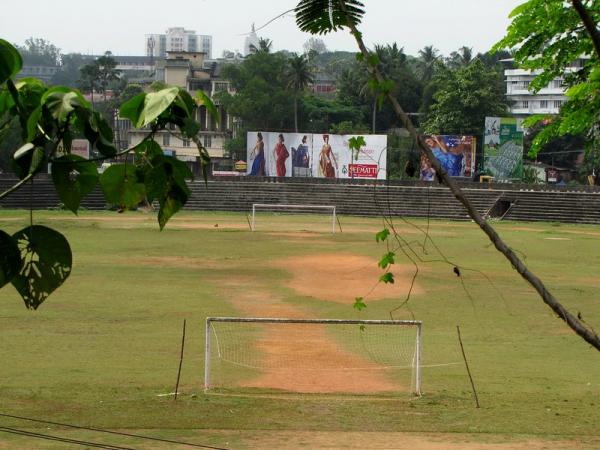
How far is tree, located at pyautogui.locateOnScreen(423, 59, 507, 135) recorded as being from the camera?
79.4 meters

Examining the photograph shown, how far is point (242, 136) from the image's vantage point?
89.5 meters

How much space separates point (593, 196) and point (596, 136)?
2252 inches

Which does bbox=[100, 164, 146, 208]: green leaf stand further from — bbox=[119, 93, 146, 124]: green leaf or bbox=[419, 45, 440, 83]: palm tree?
bbox=[419, 45, 440, 83]: palm tree

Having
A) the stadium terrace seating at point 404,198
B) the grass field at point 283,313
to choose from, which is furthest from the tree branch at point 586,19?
the stadium terrace seating at point 404,198

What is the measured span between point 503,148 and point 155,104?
65580 mm

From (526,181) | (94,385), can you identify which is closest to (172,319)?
(94,385)

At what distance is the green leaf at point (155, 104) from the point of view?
67.6 inches

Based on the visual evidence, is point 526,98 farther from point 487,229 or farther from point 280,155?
point 487,229

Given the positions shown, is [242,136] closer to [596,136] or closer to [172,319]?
[172,319]

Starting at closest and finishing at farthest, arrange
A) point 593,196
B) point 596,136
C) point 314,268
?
point 596,136
point 314,268
point 593,196

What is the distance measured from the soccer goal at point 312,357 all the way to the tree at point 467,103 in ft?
196

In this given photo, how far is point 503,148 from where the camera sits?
6588cm

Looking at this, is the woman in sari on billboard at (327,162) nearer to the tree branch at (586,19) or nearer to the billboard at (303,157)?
the billboard at (303,157)

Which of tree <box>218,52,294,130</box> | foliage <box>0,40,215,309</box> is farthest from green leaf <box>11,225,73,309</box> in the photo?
tree <box>218,52,294,130</box>
